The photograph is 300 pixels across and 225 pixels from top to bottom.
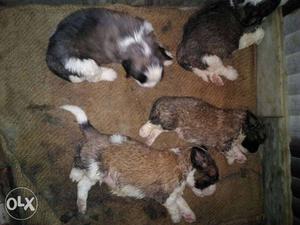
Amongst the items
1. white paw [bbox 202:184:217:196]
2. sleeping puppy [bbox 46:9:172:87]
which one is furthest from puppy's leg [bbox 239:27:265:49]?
white paw [bbox 202:184:217:196]

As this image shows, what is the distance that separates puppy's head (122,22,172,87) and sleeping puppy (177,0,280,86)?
0.72 feet

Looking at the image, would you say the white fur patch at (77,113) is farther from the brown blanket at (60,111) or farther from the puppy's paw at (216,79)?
the puppy's paw at (216,79)

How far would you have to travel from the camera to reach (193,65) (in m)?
2.37

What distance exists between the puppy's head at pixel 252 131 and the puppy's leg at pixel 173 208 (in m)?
0.69

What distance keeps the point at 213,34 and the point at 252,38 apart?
1.02 ft

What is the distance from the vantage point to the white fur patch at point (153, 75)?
2.19m

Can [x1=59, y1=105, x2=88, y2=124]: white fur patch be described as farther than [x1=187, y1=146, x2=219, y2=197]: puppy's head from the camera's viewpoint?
No

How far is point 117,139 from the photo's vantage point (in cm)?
224

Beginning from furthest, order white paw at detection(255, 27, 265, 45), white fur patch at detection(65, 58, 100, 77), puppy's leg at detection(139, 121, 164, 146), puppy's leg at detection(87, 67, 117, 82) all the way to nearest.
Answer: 1. white paw at detection(255, 27, 265, 45)
2. puppy's leg at detection(139, 121, 164, 146)
3. puppy's leg at detection(87, 67, 117, 82)
4. white fur patch at detection(65, 58, 100, 77)

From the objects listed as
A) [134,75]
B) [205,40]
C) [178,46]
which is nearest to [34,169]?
[134,75]

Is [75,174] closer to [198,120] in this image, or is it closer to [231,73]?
[198,120]

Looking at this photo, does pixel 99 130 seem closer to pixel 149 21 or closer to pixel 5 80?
pixel 5 80

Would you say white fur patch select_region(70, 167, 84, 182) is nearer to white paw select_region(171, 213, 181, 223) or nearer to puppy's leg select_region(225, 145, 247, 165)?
white paw select_region(171, 213, 181, 223)

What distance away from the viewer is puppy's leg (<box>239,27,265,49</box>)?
7.84 ft
